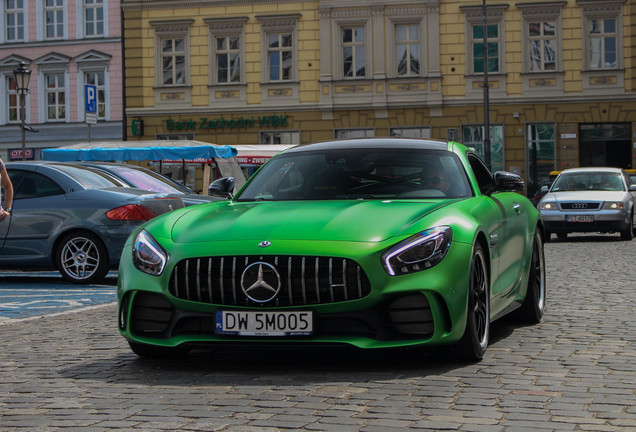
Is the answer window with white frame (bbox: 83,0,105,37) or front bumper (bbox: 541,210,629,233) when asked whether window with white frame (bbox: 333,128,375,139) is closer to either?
window with white frame (bbox: 83,0,105,37)

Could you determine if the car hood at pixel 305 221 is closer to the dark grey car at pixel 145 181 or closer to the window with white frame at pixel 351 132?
the dark grey car at pixel 145 181

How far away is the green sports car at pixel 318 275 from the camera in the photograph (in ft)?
18.7

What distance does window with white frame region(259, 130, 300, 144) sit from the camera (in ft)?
134

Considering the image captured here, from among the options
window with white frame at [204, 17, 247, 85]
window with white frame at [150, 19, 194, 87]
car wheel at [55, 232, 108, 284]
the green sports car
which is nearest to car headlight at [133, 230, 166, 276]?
the green sports car

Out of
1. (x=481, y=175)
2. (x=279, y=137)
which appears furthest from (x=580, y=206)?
(x=279, y=137)

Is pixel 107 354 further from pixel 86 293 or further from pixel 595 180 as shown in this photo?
pixel 595 180

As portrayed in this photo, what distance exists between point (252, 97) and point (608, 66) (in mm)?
A: 12909

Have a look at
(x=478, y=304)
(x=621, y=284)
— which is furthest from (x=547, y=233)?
(x=478, y=304)

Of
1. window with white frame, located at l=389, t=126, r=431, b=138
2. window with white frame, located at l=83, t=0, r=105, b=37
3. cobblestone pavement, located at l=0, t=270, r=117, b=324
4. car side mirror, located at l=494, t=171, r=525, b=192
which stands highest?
window with white frame, located at l=83, t=0, r=105, b=37

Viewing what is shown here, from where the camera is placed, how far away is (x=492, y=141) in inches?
→ 1551

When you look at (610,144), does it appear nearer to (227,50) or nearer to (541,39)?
(541,39)

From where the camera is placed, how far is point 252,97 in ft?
135

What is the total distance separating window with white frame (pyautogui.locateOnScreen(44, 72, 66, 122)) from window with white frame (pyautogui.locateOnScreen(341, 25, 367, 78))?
13.3m

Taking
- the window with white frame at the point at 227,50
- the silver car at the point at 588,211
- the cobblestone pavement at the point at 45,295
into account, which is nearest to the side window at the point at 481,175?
the cobblestone pavement at the point at 45,295
